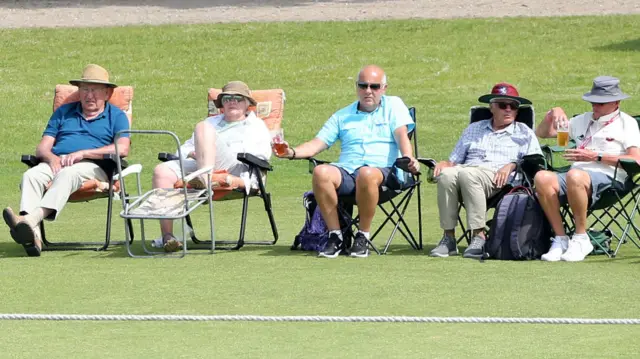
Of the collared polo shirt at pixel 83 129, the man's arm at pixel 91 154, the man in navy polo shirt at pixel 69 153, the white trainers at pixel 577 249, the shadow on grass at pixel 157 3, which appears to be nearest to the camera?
the white trainers at pixel 577 249

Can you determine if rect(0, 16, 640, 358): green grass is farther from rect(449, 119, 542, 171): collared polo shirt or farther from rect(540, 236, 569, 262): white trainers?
rect(449, 119, 542, 171): collared polo shirt

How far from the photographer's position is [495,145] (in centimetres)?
905

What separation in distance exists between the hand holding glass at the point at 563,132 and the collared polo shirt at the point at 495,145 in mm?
149

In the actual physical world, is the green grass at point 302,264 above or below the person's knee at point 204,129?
below

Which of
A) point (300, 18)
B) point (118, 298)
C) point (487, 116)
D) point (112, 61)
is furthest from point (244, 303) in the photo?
point (300, 18)

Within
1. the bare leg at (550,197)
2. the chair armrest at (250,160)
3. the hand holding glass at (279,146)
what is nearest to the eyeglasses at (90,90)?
the chair armrest at (250,160)

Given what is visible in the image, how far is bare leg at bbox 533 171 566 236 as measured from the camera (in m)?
8.51

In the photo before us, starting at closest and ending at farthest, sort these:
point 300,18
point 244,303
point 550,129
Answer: point 244,303, point 550,129, point 300,18

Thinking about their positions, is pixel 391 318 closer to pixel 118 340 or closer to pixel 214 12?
pixel 118 340

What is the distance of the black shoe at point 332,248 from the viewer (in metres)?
8.73

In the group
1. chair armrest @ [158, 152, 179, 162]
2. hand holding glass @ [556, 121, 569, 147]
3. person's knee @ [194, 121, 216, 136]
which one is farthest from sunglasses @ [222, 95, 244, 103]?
hand holding glass @ [556, 121, 569, 147]

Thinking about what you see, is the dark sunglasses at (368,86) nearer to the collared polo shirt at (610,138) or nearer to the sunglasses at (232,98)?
the sunglasses at (232,98)

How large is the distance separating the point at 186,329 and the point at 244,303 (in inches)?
27.9

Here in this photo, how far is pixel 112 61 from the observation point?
21.6m
